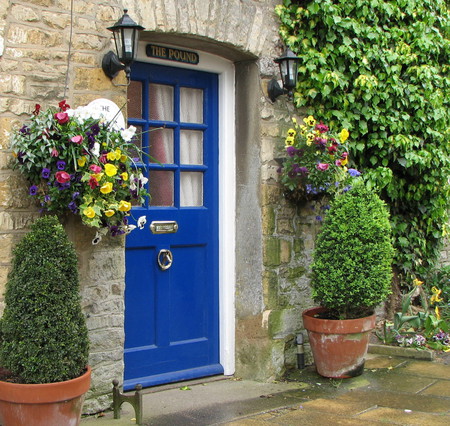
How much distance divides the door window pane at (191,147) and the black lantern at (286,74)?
2.24ft

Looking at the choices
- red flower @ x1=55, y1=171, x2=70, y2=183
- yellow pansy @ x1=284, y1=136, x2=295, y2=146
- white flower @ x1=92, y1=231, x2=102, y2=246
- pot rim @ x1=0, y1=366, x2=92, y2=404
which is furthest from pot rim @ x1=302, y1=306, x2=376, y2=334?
red flower @ x1=55, y1=171, x2=70, y2=183

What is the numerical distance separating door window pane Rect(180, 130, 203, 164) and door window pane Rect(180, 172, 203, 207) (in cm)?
11

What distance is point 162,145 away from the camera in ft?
18.0

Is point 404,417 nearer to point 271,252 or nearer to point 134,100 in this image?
point 271,252

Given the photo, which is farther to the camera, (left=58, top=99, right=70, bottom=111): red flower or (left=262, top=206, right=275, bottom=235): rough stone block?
(left=262, top=206, right=275, bottom=235): rough stone block

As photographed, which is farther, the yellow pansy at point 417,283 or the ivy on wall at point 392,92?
the yellow pansy at point 417,283

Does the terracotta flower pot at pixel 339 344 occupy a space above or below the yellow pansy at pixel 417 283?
below

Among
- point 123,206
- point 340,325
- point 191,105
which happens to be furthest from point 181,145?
point 340,325

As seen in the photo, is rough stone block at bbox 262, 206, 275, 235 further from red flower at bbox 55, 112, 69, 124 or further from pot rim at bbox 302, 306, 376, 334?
red flower at bbox 55, 112, 69, 124

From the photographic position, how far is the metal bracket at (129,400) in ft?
14.7

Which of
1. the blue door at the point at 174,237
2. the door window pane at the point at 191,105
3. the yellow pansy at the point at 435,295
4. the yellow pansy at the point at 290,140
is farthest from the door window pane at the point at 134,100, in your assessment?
the yellow pansy at the point at 435,295

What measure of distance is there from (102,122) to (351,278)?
2.24 metres

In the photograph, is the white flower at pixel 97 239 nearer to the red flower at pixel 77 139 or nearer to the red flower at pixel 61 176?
the red flower at pixel 61 176

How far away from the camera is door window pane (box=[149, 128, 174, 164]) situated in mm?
5434
